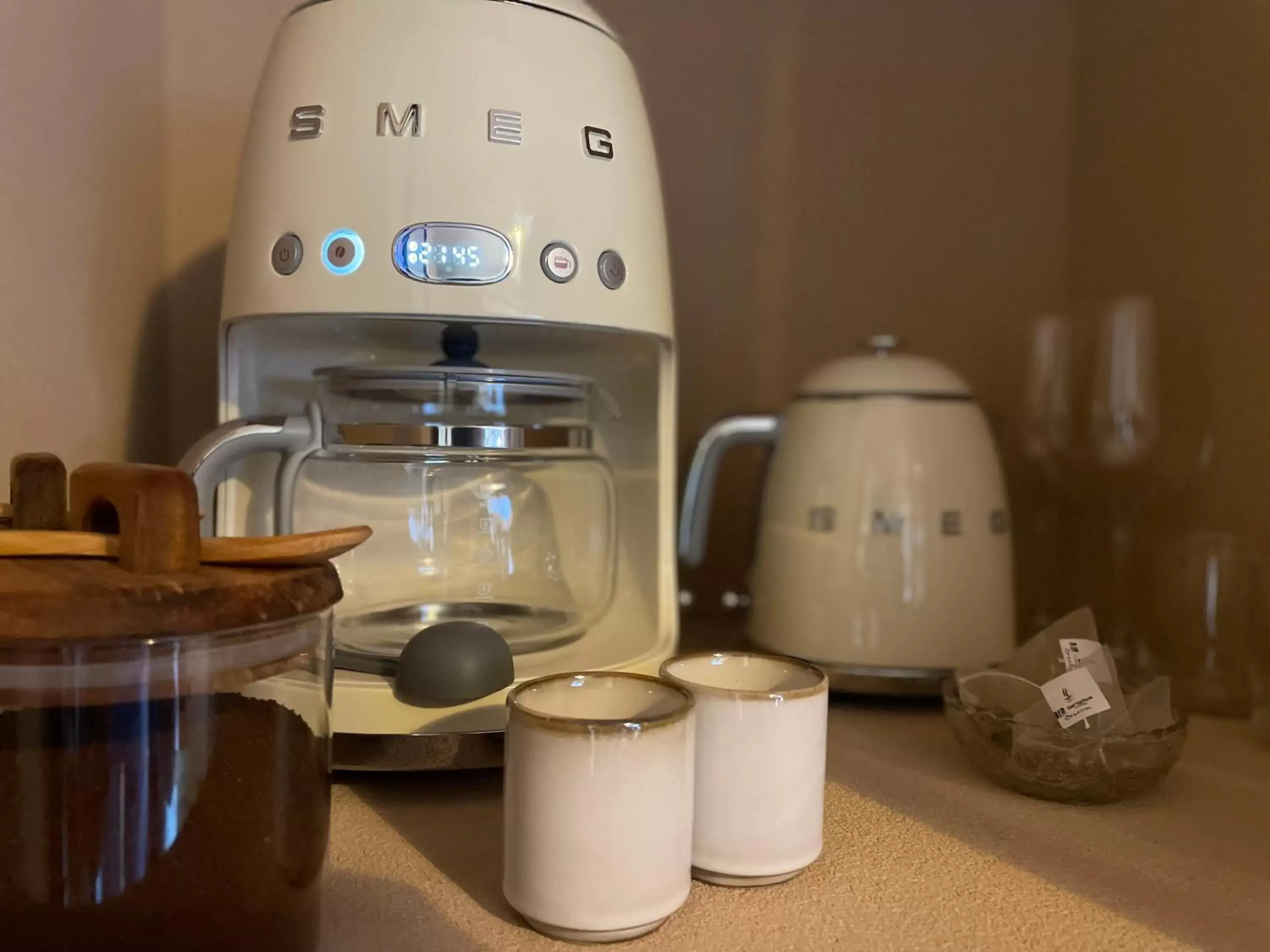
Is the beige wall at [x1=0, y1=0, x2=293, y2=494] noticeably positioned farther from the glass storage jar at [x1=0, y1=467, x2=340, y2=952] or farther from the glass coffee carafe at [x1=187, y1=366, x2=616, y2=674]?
the glass storage jar at [x1=0, y1=467, x2=340, y2=952]

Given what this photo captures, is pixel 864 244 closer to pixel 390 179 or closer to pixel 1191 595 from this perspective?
pixel 1191 595

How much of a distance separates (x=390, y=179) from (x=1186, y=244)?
0.67 meters

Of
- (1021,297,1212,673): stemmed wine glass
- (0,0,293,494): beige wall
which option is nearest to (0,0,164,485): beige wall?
(0,0,293,494): beige wall

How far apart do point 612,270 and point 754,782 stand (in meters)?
0.31

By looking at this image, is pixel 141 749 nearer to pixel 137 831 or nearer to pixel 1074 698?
pixel 137 831

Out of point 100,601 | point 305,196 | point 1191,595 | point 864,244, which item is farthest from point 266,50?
point 1191,595

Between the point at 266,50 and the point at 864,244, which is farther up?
the point at 266,50

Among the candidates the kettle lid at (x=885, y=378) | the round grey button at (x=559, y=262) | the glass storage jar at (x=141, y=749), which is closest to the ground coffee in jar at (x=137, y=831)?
the glass storage jar at (x=141, y=749)

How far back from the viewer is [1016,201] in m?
1.05

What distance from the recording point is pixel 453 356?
66cm

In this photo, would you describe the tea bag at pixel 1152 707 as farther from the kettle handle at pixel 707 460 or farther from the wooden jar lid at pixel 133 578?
the wooden jar lid at pixel 133 578

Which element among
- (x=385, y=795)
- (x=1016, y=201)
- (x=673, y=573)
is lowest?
(x=385, y=795)

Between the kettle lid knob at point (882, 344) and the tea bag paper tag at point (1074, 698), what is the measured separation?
1.00ft

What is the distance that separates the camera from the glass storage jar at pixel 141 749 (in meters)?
0.33
